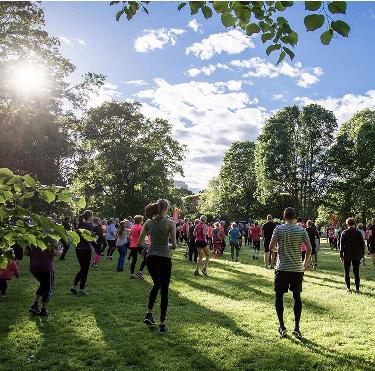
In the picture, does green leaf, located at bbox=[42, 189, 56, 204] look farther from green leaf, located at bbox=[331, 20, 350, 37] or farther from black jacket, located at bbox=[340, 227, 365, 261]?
black jacket, located at bbox=[340, 227, 365, 261]

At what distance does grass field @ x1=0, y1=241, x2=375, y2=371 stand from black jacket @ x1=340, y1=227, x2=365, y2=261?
111 cm

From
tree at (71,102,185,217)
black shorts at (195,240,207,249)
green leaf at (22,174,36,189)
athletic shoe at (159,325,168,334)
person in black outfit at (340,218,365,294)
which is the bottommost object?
athletic shoe at (159,325,168,334)

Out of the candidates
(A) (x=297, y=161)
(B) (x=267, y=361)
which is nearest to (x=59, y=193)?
(B) (x=267, y=361)

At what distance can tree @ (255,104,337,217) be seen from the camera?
45.8 m

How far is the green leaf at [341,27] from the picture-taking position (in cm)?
273

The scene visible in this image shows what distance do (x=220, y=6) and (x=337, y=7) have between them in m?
0.88

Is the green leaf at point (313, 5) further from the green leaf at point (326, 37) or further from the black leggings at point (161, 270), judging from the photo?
the black leggings at point (161, 270)

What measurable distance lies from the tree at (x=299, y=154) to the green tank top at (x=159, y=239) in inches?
1577

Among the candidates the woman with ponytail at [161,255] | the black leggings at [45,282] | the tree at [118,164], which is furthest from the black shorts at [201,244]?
the tree at [118,164]

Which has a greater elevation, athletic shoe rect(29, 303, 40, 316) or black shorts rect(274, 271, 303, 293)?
black shorts rect(274, 271, 303, 293)

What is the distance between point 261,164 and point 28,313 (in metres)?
40.2

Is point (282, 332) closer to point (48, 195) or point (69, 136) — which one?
point (48, 195)

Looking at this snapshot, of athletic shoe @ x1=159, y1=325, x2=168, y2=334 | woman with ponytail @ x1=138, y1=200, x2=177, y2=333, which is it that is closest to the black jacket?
woman with ponytail @ x1=138, y1=200, x2=177, y2=333

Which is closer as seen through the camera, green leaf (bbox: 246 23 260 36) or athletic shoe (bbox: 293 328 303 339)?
green leaf (bbox: 246 23 260 36)
